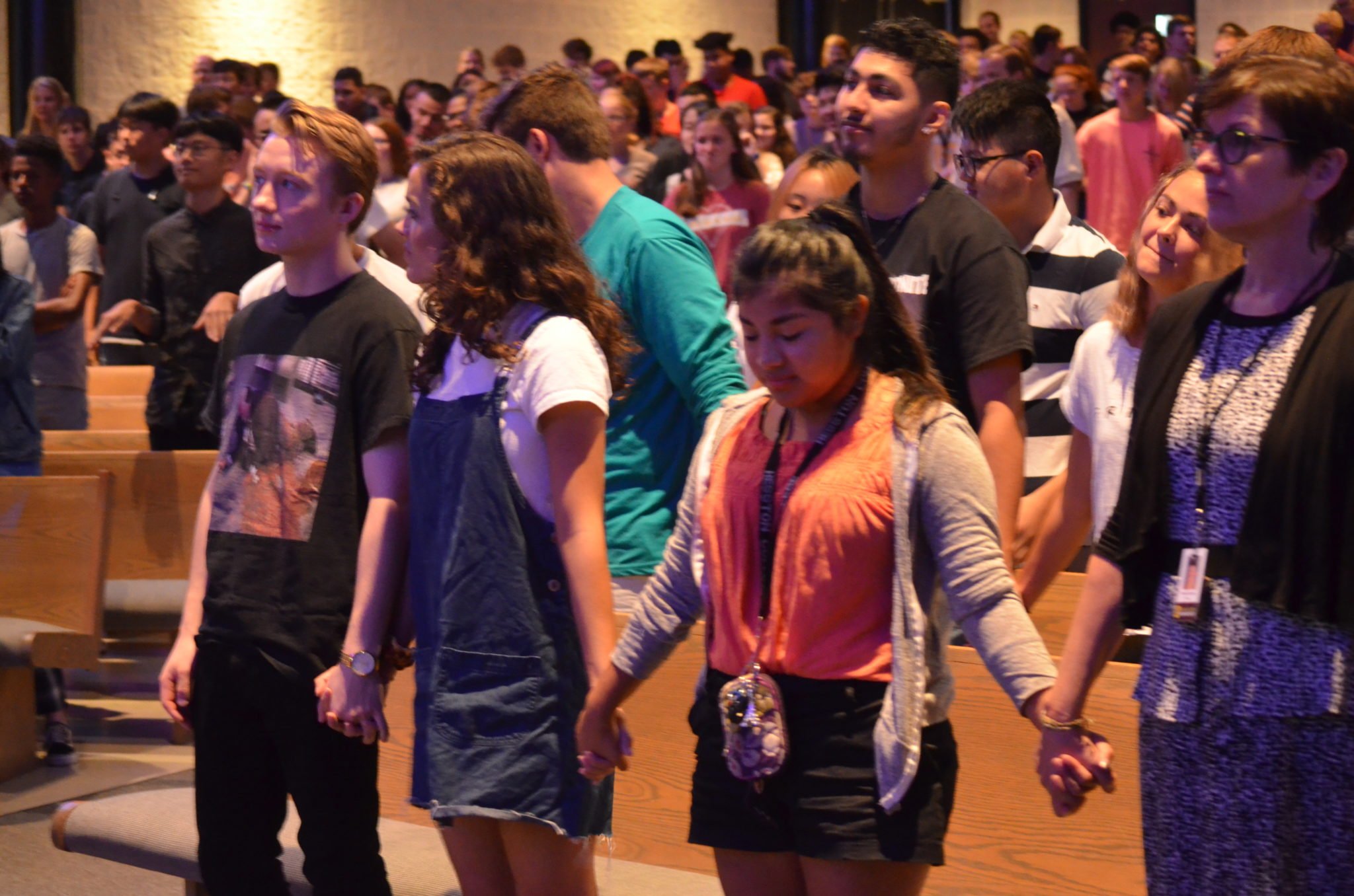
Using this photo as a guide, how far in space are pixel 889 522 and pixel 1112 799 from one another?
1038 millimetres

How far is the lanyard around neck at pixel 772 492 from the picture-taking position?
85.9 inches

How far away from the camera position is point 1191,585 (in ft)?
6.64

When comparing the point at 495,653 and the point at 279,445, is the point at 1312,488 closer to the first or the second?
the point at 495,653

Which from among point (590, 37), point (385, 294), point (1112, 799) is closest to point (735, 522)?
point (385, 294)

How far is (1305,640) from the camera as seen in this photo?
193cm

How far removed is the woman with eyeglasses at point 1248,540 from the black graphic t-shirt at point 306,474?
1.18m

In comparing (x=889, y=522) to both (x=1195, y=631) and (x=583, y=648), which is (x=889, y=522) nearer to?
(x=1195, y=631)

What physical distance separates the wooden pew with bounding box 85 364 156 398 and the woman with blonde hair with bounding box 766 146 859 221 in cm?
448

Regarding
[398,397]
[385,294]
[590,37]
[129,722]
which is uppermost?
[590,37]

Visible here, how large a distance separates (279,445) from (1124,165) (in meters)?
6.51

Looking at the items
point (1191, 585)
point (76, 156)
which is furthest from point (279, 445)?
point (76, 156)

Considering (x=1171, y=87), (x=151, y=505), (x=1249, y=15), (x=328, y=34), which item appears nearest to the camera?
(x=151, y=505)

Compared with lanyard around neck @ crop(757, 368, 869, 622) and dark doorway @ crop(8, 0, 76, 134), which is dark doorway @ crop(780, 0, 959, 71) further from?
lanyard around neck @ crop(757, 368, 869, 622)

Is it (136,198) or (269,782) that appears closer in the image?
(269,782)
